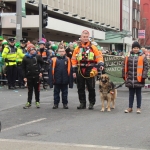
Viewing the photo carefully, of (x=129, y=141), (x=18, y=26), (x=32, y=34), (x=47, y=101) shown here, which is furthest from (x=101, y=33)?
(x=129, y=141)

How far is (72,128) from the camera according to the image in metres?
8.20

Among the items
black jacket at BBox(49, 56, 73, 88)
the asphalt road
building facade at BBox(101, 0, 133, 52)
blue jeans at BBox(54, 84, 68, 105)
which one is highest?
building facade at BBox(101, 0, 133, 52)

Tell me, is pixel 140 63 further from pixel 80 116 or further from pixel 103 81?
pixel 80 116

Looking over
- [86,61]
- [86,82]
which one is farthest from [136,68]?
[86,82]

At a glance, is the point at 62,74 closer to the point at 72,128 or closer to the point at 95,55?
the point at 95,55

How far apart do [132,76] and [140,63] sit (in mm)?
396

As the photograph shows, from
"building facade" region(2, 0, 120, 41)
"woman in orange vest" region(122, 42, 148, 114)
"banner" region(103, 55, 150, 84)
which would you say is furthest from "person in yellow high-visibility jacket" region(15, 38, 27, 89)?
"building facade" region(2, 0, 120, 41)

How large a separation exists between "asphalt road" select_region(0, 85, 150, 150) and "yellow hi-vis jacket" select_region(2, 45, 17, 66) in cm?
436

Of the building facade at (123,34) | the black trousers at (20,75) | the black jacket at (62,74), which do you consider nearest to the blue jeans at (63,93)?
the black jacket at (62,74)

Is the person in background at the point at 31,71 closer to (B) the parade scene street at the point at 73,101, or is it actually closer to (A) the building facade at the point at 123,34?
(B) the parade scene street at the point at 73,101

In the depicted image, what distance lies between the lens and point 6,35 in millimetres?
36250

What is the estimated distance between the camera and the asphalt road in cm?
681

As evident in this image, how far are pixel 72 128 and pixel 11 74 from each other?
838 centimetres

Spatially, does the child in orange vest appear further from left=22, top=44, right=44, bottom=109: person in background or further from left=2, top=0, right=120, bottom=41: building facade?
left=2, top=0, right=120, bottom=41: building facade
